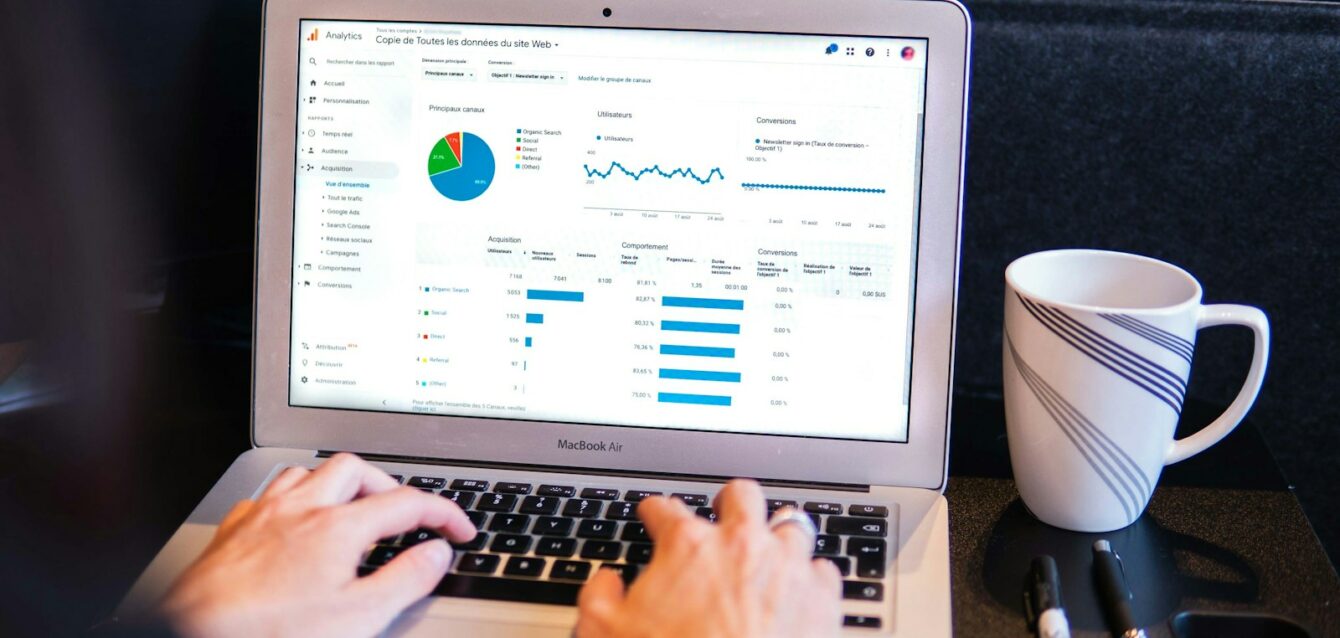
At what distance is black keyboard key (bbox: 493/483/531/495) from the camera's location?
596 mm

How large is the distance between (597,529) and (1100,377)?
262mm

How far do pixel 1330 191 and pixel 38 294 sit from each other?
76 cm

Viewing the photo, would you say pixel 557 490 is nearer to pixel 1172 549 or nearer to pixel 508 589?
pixel 508 589

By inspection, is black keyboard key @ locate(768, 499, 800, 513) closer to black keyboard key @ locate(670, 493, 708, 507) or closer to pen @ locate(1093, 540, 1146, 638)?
black keyboard key @ locate(670, 493, 708, 507)

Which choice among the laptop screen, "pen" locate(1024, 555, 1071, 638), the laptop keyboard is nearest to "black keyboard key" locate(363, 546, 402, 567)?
the laptop keyboard

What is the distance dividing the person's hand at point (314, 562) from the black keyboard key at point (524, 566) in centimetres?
3

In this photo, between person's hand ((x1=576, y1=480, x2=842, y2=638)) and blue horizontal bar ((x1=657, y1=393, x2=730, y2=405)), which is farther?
blue horizontal bar ((x1=657, y1=393, x2=730, y2=405))

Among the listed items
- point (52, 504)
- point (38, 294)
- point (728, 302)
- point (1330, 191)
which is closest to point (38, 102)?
point (38, 294)

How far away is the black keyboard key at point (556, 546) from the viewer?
1.78 ft

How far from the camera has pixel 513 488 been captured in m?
0.60

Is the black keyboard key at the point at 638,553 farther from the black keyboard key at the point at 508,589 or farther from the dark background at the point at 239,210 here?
the dark background at the point at 239,210

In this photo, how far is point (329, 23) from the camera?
62 cm

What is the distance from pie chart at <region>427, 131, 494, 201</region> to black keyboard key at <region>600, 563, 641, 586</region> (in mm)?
222

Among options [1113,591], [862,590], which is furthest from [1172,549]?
[862,590]
